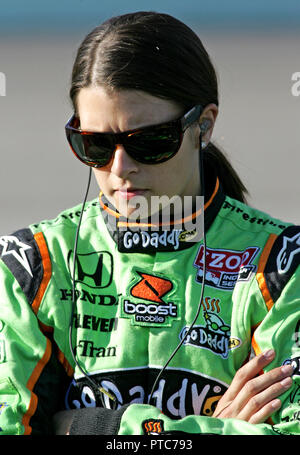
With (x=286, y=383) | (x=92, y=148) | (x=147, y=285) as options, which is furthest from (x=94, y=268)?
(x=286, y=383)

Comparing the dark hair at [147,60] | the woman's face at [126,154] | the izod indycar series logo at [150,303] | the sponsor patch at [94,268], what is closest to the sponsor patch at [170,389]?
the izod indycar series logo at [150,303]

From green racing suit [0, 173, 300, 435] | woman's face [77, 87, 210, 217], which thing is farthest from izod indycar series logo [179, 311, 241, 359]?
woman's face [77, 87, 210, 217]

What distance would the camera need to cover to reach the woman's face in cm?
276

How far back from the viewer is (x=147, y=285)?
291cm

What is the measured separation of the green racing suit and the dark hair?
43 centimetres

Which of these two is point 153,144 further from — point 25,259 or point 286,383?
point 286,383

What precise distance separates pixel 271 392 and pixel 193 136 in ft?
2.86

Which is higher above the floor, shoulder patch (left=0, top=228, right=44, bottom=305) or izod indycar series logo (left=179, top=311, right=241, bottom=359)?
shoulder patch (left=0, top=228, right=44, bottom=305)

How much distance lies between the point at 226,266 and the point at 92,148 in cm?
58

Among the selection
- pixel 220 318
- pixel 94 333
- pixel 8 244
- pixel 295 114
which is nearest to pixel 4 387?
pixel 94 333

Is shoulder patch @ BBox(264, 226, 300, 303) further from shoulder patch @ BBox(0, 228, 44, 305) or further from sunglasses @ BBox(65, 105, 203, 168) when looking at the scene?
shoulder patch @ BBox(0, 228, 44, 305)

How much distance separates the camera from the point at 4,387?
8.87ft

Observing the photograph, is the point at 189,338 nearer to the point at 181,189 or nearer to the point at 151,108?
the point at 181,189
